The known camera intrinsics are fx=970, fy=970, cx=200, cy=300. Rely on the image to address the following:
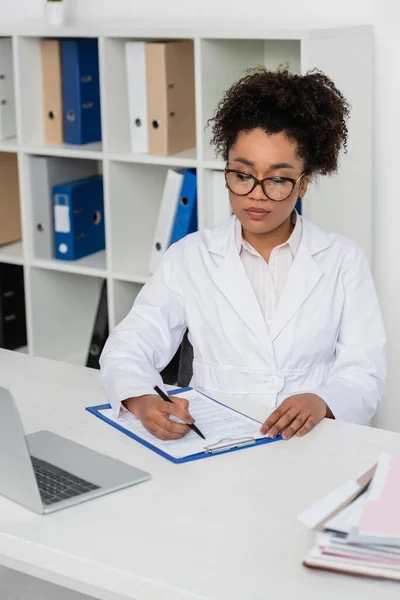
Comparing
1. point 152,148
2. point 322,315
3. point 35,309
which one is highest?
point 152,148

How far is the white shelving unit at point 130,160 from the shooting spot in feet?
9.18

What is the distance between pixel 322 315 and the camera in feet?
6.68

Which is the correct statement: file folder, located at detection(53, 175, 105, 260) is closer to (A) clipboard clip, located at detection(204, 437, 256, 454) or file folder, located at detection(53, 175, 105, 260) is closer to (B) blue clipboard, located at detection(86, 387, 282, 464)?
(B) blue clipboard, located at detection(86, 387, 282, 464)

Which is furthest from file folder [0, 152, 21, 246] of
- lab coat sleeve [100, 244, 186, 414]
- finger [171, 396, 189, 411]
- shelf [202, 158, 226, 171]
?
finger [171, 396, 189, 411]

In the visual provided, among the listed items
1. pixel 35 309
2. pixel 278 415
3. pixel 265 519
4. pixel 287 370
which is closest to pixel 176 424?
pixel 278 415

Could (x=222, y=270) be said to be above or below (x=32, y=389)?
above

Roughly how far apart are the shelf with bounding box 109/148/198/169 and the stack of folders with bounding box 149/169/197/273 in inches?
1.7

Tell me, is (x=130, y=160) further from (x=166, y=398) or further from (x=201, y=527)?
(x=201, y=527)

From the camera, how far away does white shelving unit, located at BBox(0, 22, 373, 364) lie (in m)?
2.80

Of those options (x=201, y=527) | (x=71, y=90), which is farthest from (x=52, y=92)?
(x=201, y=527)

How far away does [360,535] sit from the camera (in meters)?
1.18

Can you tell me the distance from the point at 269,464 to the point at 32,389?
0.58m

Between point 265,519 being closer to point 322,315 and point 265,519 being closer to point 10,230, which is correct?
point 322,315

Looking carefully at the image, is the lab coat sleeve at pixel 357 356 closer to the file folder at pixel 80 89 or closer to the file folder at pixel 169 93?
the file folder at pixel 169 93
